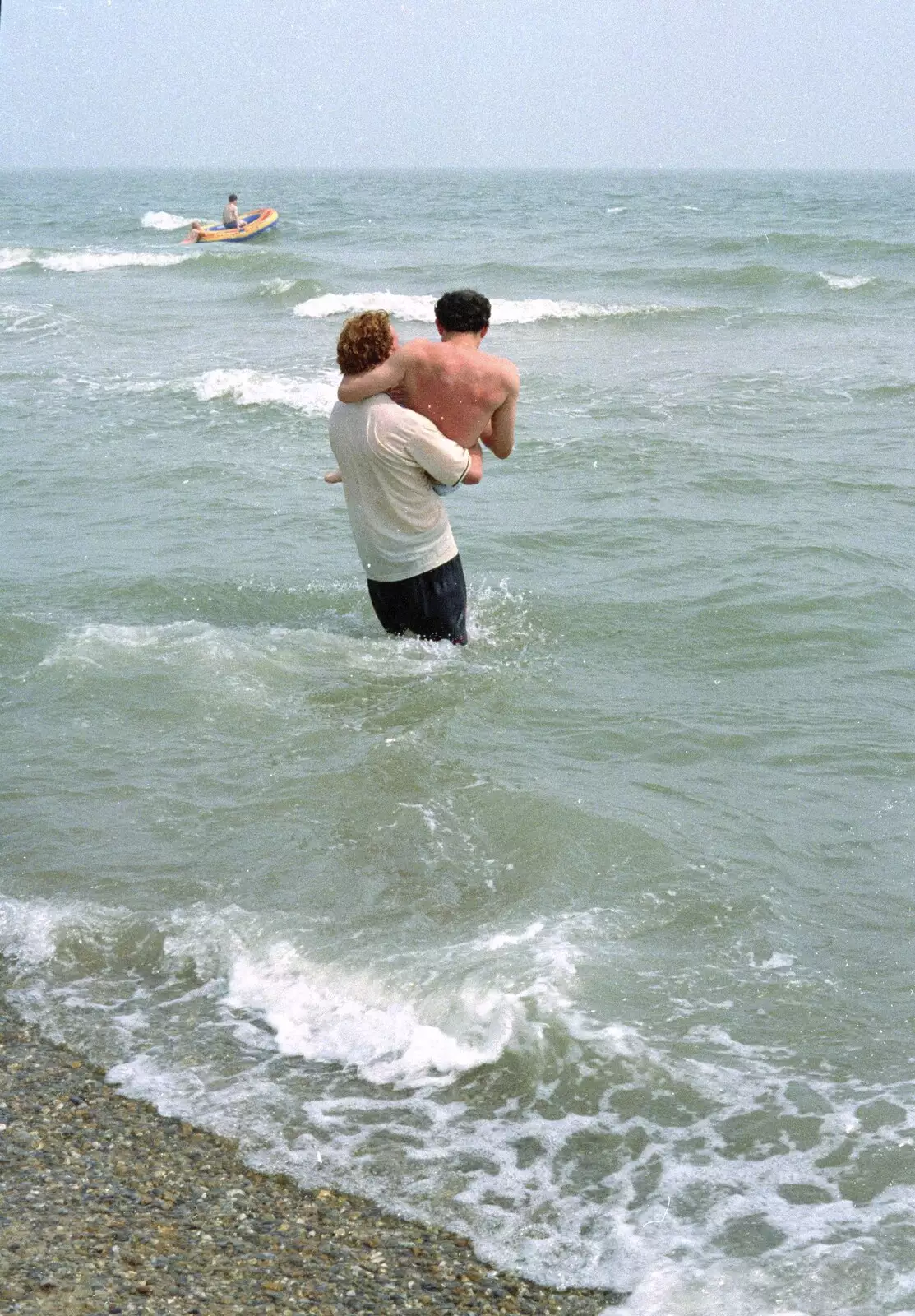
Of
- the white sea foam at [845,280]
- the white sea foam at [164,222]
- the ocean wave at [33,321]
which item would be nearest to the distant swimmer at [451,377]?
the ocean wave at [33,321]

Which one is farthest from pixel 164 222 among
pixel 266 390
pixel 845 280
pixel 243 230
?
pixel 266 390

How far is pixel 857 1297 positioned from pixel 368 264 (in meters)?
28.1

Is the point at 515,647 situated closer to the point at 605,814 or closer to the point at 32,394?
the point at 605,814

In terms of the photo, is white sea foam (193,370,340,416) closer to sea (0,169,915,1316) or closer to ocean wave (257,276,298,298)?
sea (0,169,915,1316)

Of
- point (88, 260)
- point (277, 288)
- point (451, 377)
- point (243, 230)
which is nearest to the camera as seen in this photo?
point (451, 377)

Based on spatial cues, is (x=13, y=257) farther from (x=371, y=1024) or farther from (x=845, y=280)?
(x=371, y=1024)

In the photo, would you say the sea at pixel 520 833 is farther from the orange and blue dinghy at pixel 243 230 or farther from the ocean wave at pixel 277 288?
the orange and blue dinghy at pixel 243 230

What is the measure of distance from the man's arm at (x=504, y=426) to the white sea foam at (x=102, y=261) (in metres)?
25.1

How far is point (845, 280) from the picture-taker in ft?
76.3

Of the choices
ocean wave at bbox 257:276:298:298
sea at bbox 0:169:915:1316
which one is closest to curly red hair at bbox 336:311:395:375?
sea at bbox 0:169:915:1316

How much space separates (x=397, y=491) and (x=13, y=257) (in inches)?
1135

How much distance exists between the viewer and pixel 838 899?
14.1 ft

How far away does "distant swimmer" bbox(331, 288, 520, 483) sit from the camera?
531cm

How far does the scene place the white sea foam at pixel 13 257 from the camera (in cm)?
3013
